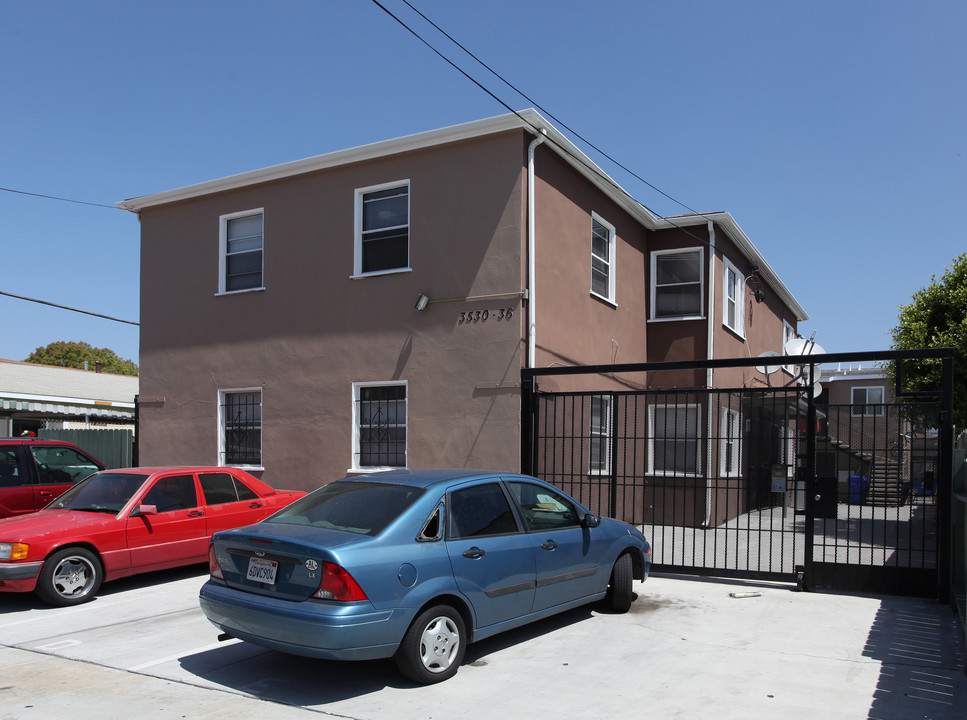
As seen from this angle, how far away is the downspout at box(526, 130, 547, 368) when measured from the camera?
11.1 metres

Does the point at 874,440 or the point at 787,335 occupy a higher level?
the point at 787,335

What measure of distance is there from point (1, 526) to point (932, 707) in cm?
848

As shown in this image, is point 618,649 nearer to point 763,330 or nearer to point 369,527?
point 369,527

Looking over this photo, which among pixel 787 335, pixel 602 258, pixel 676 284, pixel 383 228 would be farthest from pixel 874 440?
pixel 787 335

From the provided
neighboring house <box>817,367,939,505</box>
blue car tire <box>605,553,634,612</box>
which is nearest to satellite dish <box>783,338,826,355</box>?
neighboring house <box>817,367,939,505</box>

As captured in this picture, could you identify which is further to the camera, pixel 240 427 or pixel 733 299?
pixel 733 299

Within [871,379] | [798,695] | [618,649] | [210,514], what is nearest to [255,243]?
[210,514]

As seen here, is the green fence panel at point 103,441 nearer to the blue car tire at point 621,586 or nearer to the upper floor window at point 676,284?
the upper floor window at point 676,284

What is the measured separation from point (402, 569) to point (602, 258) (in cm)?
949

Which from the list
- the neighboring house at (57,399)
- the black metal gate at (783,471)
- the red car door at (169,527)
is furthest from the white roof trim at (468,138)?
the neighboring house at (57,399)

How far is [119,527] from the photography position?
27.8 ft

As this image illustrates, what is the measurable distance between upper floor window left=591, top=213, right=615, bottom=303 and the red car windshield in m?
7.65

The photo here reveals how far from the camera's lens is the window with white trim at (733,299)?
53.4 ft

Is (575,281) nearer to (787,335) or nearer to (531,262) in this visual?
(531,262)
